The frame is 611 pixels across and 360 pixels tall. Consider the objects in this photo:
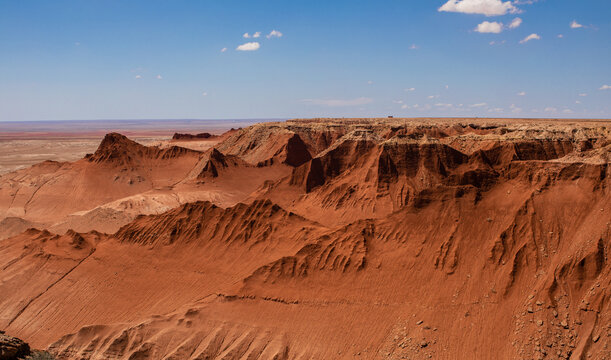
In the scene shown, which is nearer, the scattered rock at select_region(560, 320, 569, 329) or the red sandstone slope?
the scattered rock at select_region(560, 320, 569, 329)

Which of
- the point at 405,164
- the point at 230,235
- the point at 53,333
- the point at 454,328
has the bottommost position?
the point at 53,333

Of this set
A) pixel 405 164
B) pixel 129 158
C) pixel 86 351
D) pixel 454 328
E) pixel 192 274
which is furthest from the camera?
pixel 129 158

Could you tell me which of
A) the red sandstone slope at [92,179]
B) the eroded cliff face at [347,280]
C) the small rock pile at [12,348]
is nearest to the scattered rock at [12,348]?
the small rock pile at [12,348]

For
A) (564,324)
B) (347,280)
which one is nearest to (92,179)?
(347,280)

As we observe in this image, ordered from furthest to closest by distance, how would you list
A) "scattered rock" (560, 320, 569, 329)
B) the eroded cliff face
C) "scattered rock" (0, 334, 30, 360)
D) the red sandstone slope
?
the red sandstone slope < "scattered rock" (0, 334, 30, 360) < the eroded cliff face < "scattered rock" (560, 320, 569, 329)

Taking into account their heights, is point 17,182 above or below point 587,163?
below

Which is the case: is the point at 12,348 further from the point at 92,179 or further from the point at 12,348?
the point at 92,179

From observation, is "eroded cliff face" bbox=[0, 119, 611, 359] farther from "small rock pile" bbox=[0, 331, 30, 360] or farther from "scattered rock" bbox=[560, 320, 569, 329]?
"small rock pile" bbox=[0, 331, 30, 360]

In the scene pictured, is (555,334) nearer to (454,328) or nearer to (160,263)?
(454,328)

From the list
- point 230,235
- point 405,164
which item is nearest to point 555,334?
point 230,235

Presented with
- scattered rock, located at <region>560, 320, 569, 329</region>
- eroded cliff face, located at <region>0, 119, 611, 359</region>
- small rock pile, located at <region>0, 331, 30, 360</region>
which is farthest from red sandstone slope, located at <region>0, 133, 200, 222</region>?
scattered rock, located at <region>560, 320, 569, 329</region>
